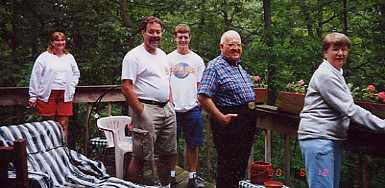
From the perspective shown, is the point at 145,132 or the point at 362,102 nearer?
the point at 362,102

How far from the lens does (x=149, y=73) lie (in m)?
3.39

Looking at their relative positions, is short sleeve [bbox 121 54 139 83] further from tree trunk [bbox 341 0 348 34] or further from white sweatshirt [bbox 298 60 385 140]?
tree trunk [bbox 341 0 348 34]

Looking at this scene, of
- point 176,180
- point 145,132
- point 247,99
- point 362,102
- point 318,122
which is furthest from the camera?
point 176,180

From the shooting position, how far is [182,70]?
4070 millimetres

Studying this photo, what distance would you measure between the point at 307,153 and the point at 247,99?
27.7 inches

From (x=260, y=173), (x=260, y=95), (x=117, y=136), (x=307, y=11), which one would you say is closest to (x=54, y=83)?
(x=117, y=136)

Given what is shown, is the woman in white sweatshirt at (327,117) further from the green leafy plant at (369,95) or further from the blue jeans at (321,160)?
the green leafy plant at (369,95)

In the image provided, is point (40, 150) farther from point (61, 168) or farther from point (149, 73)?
point (149, 73)

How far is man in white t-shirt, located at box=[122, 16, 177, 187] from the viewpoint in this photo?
3.32 m

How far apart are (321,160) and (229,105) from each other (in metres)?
0.80

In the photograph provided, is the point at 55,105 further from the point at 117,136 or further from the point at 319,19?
the point at 319,19

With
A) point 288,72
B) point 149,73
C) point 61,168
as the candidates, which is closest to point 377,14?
point 288,72

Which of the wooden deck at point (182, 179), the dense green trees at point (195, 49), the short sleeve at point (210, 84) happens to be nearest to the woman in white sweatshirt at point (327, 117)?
the short sleeve at point (210, 84)

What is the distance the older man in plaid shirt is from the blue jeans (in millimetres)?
662
